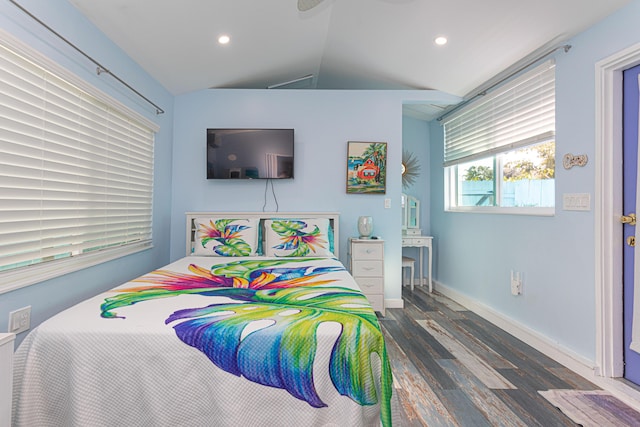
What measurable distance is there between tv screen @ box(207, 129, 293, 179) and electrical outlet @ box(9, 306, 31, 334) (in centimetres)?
212

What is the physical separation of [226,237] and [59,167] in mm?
1535

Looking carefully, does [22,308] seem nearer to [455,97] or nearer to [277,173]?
[277,173]

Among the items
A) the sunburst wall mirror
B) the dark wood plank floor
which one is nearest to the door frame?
the dark wood plank floor

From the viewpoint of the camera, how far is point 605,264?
2.22 metres

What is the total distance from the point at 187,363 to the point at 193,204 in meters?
2.75

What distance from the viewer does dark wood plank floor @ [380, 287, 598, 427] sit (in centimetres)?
182

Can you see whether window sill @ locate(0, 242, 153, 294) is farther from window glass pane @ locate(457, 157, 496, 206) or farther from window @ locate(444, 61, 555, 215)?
window glass pane @ locate(457, 157, 496, 206)

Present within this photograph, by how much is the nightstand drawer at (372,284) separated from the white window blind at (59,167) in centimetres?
223

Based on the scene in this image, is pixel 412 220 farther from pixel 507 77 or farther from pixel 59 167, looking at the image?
pixel 59 167

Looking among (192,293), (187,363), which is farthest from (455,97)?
(187,363)

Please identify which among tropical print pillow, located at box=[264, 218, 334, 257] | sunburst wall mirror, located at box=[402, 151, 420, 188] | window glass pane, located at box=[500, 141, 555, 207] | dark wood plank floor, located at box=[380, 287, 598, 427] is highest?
sunburst wall mirror, located at box=[402, 151, 420, 188]

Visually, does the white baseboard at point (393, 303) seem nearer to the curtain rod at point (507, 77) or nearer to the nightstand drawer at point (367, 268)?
the nightstand drawer at point (367, 268)

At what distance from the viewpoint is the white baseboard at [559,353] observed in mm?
2055

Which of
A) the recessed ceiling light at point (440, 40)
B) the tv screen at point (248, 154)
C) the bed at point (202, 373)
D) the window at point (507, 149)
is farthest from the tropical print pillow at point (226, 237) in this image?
the window at point (507, 149)
